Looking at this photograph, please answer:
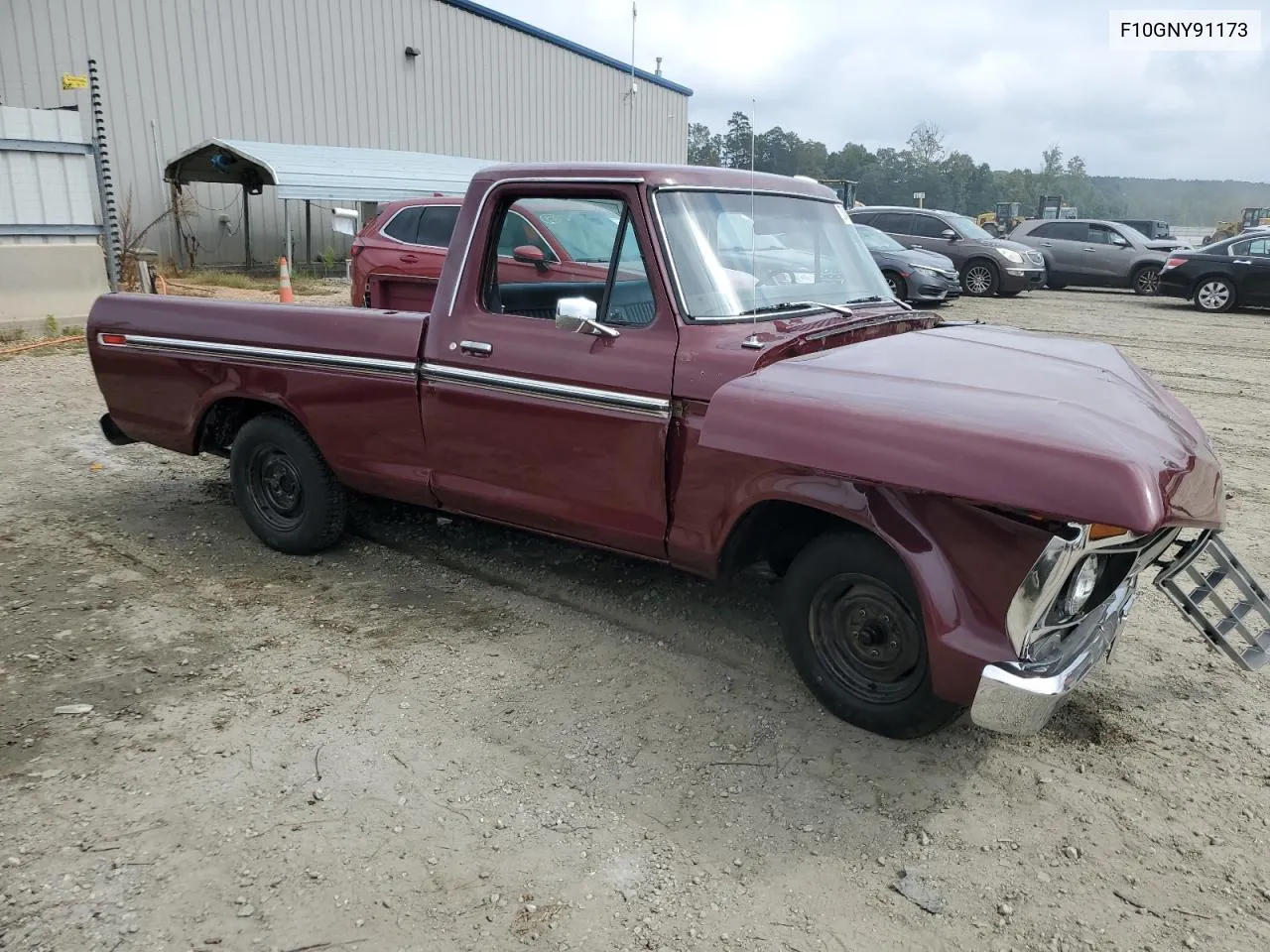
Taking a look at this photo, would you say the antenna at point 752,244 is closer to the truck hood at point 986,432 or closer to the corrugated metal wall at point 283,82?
the truck hood at point 986,432

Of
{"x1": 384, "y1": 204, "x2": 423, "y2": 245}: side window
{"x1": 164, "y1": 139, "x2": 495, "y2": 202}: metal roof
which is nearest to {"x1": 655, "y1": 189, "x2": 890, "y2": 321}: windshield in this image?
{"x1": 384, "y1": 204, "x2": 423, "y2": 245}: side window

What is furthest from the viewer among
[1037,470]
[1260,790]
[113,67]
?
[113,67]

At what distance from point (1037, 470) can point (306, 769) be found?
2.41 m

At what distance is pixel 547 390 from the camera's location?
12.4 ft

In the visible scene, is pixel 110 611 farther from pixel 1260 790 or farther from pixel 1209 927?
pixel 1260 790

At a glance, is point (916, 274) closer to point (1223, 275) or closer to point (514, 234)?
point (1223, 275)

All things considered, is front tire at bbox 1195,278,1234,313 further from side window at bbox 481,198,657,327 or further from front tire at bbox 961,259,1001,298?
side window at bbox 481,198,657,327

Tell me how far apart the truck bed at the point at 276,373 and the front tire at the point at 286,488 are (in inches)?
5.3

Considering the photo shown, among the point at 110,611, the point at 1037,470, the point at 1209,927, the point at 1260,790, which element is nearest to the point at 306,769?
the point at 110,611

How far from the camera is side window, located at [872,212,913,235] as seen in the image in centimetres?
1794

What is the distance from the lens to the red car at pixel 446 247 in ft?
13.2

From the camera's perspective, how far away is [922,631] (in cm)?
305

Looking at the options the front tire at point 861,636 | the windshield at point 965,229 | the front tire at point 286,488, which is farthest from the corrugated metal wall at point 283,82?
the front tire at point 861,636

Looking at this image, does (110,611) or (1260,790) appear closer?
(1260,790)
